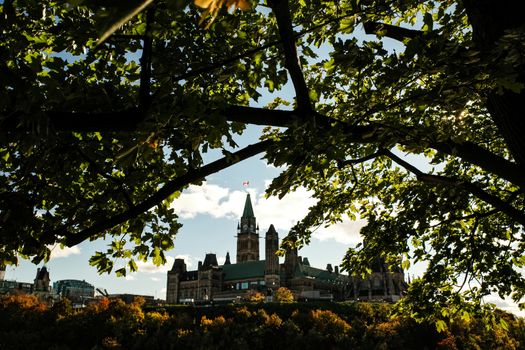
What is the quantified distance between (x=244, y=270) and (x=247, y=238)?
15133 mm

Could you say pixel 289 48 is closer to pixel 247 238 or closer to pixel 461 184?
pixel 461 184

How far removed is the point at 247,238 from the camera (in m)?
124

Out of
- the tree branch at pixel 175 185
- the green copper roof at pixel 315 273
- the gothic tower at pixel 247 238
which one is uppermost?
the gothic tower at pixel 247 238

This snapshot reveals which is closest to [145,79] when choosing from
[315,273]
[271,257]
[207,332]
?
[207,332]

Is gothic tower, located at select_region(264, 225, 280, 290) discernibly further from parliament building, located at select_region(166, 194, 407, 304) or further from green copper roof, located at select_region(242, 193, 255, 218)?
green copper roof, located at select_region(242, 193, 255, 218)

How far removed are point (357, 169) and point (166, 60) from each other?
604 cm

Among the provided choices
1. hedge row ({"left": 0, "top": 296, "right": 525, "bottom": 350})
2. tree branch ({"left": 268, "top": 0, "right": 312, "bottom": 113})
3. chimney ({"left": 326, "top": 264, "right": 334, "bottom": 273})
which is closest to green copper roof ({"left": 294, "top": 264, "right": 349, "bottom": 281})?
chimney ({"left": 326, "top": 264, "right": 334, "bottom": 273})

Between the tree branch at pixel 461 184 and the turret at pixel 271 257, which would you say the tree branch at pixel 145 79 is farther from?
the turret at pixel 271 257

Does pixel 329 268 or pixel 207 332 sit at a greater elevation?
pixel 329 268

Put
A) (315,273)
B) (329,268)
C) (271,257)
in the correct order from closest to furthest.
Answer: (271,257)
(315,273)
(329,268)

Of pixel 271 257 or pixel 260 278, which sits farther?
pixel 260 278

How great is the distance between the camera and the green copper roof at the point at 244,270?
107375mm

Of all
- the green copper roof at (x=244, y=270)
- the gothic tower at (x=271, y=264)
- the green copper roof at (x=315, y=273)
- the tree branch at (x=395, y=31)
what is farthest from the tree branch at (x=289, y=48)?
the green copper roof at (x=244, y=270)

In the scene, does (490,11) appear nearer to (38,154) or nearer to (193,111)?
(193,111)
